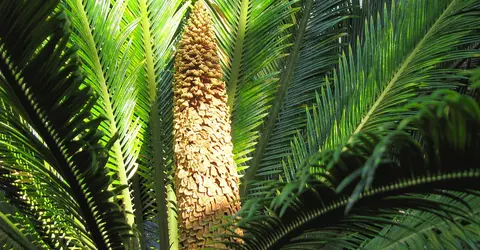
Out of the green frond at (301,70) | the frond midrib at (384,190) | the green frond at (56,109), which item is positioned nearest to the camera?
the frond midrib at (384,190)

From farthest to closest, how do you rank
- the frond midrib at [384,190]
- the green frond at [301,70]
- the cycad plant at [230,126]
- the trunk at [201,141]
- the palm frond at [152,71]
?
the green frond at [301,70] → the palm frond at [152,71] → the trunk at [201,141] → the cycad plant at [230,126] → the frond midrib at [384,190]

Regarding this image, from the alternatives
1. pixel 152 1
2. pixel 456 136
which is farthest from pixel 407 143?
pixel 152 1

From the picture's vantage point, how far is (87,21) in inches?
120

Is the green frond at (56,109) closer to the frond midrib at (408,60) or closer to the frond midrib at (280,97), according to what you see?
the frond midrib at (280,97)

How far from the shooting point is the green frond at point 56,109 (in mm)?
2213

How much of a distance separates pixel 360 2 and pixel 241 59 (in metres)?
1.09

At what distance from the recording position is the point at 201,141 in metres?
2.78

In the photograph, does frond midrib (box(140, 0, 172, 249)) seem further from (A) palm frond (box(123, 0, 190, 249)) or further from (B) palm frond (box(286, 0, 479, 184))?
(B) palm frond (box(286, 0, 479, 184))

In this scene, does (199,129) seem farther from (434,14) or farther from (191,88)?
(434,14)

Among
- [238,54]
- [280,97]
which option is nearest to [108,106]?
[238,54]

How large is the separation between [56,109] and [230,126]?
1015 millimetres

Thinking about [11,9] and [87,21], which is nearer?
[11,9]

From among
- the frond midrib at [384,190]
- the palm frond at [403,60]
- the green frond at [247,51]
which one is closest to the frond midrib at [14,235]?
the frond midrib at [384,190]

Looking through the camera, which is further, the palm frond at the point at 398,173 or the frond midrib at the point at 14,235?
the frond midrib at the point at 14,235
